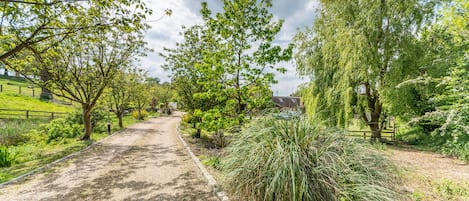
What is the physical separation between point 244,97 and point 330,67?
727 cm

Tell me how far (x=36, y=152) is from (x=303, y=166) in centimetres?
963

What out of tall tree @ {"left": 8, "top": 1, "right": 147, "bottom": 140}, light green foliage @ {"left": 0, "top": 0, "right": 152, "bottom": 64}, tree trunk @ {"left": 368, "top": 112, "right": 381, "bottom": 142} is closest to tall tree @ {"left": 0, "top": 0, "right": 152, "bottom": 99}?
light green foliage @ {"left": 0, "top": 0, "right": 152, "bottom": 64}

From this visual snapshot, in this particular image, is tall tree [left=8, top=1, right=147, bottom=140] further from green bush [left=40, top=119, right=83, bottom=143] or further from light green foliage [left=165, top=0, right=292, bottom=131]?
light green foliage [left=165, top=0, right=292, bottom=131]

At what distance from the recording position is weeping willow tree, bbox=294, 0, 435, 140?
9.14 metres

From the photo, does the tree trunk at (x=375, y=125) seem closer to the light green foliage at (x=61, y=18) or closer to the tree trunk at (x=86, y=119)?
the light green foliage at (x=61, y=18)

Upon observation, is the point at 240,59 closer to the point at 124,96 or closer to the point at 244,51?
the point at 244,51

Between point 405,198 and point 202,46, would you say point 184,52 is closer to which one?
point 202,46

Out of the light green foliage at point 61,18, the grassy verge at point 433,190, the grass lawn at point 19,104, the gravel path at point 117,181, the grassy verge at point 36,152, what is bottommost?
the grassy verge at point 433,190

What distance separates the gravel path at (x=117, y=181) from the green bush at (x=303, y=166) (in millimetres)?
1162

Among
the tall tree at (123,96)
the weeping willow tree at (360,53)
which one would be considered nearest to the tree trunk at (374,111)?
the weeping willow tree at (360,53)

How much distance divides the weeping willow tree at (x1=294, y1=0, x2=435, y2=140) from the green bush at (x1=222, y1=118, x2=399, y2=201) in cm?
523

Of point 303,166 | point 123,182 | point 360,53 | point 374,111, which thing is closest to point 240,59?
point 303,166

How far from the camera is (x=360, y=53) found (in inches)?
365

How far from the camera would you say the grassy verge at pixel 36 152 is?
17.8 feet
